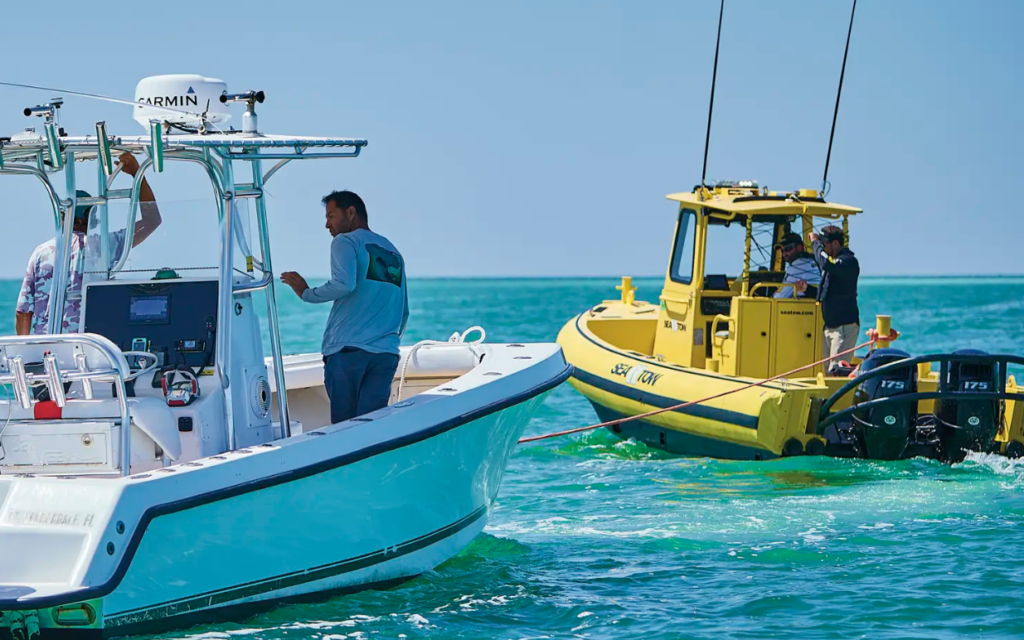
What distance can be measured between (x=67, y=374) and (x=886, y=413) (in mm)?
6540

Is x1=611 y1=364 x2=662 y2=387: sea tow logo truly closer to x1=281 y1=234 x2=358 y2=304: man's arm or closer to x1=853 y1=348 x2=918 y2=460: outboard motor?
x1=853 y1=348 x2=918 y2=460: outboard motor

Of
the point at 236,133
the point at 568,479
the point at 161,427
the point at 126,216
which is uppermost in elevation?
the point at 236,133

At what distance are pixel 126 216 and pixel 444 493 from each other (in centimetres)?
209

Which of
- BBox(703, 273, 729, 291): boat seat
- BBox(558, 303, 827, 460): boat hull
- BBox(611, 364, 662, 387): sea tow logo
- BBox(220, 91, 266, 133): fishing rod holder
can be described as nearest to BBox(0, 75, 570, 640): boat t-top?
BBox(220, 91, 266, 133): fishing rod holder

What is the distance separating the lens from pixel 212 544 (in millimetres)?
5445

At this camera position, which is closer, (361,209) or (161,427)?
(161,427)

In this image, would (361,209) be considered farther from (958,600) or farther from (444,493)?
(958,600)

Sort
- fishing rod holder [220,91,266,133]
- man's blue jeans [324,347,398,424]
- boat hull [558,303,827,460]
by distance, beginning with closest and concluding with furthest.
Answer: fishing rod holder [220,91,266,133]
man's blue jeans [324,347,398,424]
boat hull [558,303,827,460]

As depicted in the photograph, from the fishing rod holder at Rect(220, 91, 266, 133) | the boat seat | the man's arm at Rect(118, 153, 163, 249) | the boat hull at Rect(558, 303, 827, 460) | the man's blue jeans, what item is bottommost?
the boat hull at Rect(558, 303, 827, 460)

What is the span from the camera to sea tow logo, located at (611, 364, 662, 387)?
11.7 meters

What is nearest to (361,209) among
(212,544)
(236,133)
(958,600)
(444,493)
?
(236,133)

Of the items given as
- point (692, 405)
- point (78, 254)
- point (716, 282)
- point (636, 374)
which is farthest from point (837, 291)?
point (78, 254)

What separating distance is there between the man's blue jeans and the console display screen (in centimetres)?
85

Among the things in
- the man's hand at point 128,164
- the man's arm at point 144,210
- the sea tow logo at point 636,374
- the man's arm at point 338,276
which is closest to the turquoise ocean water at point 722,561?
the sea tow logo at point 636,374
